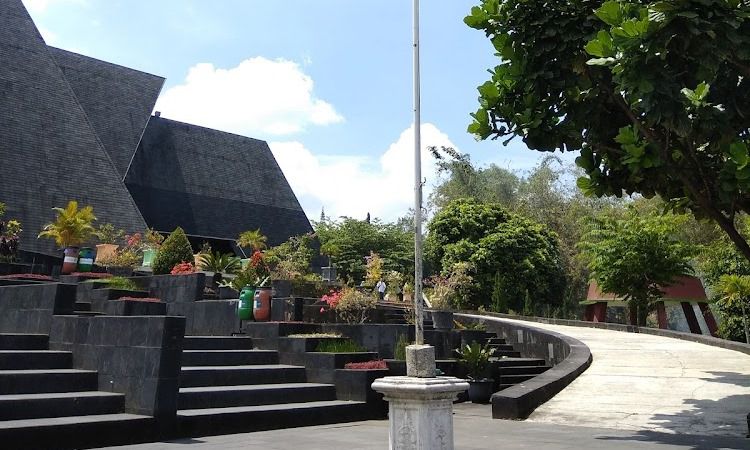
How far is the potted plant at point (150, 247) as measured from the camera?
73.9 feet

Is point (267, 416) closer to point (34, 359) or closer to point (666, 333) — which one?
point (34, 359)

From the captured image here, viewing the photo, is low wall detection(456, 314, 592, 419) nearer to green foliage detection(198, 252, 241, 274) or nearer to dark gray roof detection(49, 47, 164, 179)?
green foliage detection(198, 252, 241, 274)

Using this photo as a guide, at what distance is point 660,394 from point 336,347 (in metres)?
5.99

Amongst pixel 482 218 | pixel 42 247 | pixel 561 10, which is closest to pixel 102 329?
pixel 561 10

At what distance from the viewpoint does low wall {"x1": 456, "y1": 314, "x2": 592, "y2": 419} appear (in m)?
10.3

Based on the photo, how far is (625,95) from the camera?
745 centimetres

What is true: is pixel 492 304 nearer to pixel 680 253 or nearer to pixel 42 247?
pixel 680 253

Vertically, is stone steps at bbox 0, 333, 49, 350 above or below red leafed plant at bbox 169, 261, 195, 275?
below

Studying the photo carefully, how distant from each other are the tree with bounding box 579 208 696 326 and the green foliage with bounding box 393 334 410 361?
16089 millimetres

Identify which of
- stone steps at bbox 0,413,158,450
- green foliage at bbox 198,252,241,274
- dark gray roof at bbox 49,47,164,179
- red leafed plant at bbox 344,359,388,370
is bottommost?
stone steps at bbox 0,413,158,450

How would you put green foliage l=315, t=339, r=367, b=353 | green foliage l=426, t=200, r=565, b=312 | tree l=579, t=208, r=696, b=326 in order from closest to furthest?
green foliage l=315, t=339, r=367, b=353, tree l=579, t=208, r=696, b=326, green foliage l=426, t=200, r=565, b=312

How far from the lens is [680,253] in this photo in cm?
2588

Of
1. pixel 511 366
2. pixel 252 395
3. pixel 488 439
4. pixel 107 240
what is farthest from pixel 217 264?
pixel 488 439

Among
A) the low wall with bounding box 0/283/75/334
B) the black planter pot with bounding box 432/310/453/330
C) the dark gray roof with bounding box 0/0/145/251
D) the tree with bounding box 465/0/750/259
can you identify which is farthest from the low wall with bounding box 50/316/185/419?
the dark gray roof with bounding box 0/0/145/251
